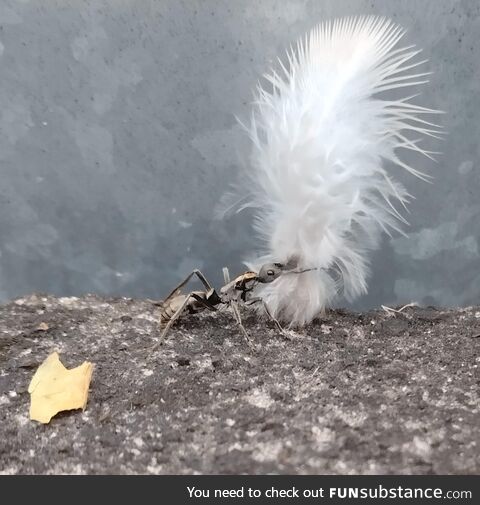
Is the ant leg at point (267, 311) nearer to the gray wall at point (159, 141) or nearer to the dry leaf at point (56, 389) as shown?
the gray wall at point (159, 141)

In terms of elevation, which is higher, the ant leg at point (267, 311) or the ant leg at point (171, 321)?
the ant leg at point (267, 311)

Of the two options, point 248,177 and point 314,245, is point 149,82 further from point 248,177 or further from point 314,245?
point 314,245

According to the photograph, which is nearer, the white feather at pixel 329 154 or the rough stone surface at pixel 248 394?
the rough stone surface at pixel 248 394
